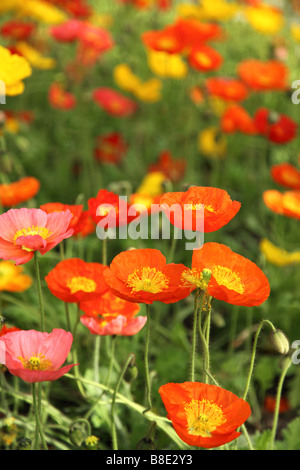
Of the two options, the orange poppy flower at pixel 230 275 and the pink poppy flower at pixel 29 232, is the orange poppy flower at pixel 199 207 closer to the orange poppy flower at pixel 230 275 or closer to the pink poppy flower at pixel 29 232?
the orange poppy flower at pixel 230 275

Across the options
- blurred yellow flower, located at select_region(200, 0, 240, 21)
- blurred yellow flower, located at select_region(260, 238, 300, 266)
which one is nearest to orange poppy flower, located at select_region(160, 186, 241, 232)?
blurred yellow flower, located at select_region(260, 238, 300, 266)

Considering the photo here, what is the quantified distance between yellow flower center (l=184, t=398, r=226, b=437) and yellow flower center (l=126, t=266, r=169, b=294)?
Answer: 0.60 feet

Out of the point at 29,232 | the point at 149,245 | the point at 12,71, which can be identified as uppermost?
the point at 12,71

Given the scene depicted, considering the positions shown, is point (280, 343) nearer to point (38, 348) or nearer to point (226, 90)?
point (38, 348)

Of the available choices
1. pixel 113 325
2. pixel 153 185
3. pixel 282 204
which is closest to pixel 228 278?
pixel 113 325

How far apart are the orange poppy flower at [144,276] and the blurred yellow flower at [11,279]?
0.44 meters

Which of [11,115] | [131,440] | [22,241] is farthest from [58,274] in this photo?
[11,115]

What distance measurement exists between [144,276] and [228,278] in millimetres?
136

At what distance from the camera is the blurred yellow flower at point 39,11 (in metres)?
2.59

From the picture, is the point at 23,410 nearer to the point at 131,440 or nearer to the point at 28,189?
the point at 131,440

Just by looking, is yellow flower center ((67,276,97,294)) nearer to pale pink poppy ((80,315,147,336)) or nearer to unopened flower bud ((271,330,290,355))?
pale pink poppy ((80,315,147,336))

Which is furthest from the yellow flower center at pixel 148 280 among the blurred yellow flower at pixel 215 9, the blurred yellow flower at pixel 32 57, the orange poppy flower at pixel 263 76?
the blurred yellow flower at pixel 215 9

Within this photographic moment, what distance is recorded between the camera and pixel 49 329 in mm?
1599

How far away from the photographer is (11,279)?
1358 mm
